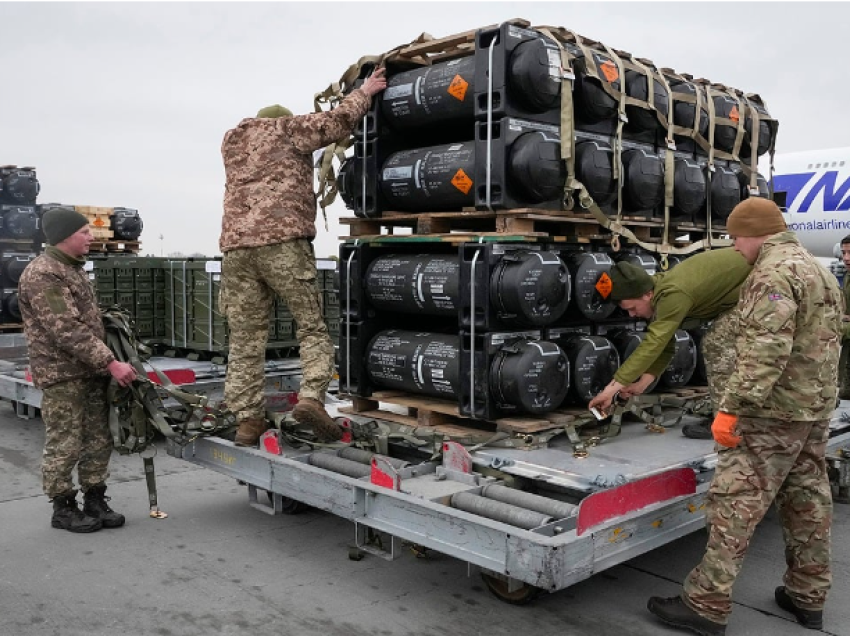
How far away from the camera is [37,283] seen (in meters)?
5.48

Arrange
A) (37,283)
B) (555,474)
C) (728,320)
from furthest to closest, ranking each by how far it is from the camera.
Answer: (728,320) < (37,283) < (555,474)

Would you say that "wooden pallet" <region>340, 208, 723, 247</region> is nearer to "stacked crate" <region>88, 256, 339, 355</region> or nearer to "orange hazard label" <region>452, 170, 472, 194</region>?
"orange hazard label" <region>452, 170, 472, 194</region>

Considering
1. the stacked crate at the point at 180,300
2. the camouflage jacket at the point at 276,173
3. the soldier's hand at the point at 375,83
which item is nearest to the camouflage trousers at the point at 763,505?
the camouflage jacket at the point at 276,173

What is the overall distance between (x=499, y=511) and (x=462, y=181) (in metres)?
2.22

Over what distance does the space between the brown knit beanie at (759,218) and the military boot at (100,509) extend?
438 centimetres

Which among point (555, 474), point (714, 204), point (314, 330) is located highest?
point (714, 204)

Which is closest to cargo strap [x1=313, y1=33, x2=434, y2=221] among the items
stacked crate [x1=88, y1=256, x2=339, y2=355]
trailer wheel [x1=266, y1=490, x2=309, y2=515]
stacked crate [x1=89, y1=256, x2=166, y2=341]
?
trailer wheel [x1=266, y1=490, x2=309, y2=515]

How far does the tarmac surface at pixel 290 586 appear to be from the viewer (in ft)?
13.9

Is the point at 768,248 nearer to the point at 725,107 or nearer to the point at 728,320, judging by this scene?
the point at 728,320

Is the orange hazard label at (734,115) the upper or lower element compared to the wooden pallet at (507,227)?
upper

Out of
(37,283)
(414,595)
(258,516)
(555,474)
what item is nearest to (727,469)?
(555,474)

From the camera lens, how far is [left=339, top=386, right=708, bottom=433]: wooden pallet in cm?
521

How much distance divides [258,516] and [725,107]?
4.68m

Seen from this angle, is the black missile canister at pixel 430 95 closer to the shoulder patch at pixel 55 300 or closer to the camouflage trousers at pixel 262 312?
the camouflage trousers at pixel 262 312
